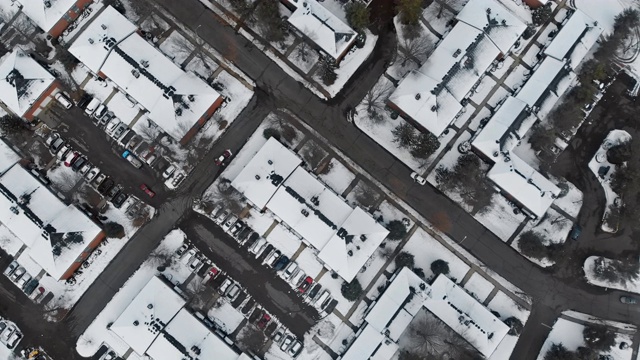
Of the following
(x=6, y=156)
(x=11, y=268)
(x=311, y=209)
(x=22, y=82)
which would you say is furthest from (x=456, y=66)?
(x=11, y=268)

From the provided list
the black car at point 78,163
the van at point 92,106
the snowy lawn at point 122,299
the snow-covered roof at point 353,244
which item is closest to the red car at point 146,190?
the snowy lawn at point 122,299

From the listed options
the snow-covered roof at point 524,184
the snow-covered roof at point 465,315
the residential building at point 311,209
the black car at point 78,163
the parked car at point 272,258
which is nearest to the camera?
the residential building at point 311,209

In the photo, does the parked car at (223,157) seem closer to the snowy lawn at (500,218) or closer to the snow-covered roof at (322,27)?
the snow-covered roof at (322,27)

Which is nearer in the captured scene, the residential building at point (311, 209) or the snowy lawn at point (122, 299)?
the residential building at point (311, 209)

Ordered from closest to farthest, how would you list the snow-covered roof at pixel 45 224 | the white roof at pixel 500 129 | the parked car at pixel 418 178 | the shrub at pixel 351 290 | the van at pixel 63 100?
the snow-covered roof at pixel 45 224
the white roof at pixel 500 129
the shrub at pixel 351 290
the parked car at pixel 418 178
the van at pixel 63 100

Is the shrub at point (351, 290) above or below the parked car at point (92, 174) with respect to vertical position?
above

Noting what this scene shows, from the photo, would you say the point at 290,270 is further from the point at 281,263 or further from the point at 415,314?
the point at 415,314
